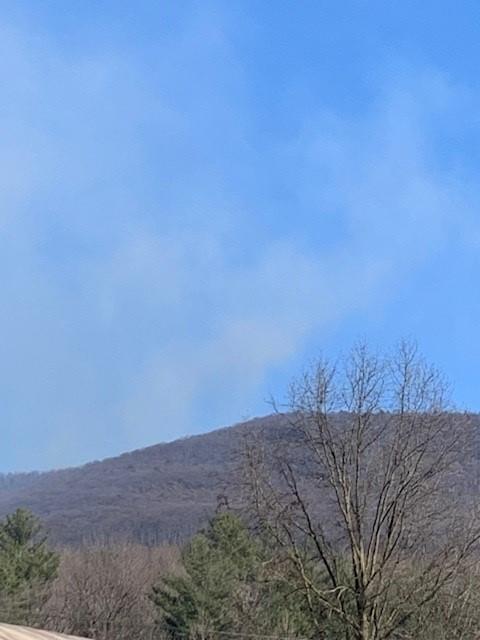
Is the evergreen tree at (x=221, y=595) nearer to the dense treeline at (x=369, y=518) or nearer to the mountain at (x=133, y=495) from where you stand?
the dense treeline at (x=369, y=518)

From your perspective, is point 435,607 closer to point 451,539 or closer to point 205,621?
point 451,539

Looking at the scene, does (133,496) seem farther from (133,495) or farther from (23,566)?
(23,566)

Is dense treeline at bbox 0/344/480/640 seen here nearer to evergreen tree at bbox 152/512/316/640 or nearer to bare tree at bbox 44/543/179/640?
evergreen tree at bbox 152/512/316/640

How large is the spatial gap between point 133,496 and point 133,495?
0.69 m

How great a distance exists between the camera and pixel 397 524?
16734 millimetres

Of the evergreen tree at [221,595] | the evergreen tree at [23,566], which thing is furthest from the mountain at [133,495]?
the evergreen tree at [221,595]

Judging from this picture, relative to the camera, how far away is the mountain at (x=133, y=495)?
7994 cm

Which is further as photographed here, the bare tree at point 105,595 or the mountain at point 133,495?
the mountain at point 133,495

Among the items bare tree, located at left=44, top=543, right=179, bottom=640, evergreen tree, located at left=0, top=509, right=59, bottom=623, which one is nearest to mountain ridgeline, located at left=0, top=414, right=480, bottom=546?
bare tree, located at left=44, top=543, right=179, bottom=640

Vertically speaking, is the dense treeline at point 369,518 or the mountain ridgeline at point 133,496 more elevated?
the mountain ridgeline at point 133,496

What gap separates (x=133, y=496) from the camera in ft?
325

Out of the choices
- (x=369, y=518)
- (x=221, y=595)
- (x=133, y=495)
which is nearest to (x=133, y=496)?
(x=133, y=495)

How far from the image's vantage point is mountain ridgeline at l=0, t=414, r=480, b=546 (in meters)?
79.1

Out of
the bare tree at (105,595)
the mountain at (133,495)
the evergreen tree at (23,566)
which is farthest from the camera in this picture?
the mountain at (133,495)
